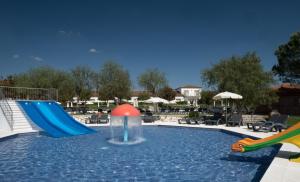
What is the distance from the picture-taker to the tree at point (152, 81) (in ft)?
178

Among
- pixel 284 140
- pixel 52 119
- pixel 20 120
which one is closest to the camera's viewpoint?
pixel 284 140

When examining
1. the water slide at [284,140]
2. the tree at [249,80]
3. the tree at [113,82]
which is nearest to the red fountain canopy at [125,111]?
the water slide at [284,140]

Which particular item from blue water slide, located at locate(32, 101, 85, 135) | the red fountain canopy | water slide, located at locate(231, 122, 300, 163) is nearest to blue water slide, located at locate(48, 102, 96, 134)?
blue water slide, located at locate(32, 101, 85, 135)

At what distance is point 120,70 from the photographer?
46.3 metres

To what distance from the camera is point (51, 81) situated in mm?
45594

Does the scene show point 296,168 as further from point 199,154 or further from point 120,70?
point 120,70

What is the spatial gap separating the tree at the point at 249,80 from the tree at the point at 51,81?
26376 millimetres

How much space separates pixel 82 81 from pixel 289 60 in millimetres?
32119

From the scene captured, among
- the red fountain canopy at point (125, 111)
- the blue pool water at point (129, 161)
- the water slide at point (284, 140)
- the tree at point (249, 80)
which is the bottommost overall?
the blue pool water at point (129, 161)

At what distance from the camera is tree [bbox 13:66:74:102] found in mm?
44750

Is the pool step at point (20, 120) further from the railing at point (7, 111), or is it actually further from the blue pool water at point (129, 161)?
the blue pool water at point (129, 161)

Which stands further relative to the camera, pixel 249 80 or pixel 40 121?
pixel 249 80

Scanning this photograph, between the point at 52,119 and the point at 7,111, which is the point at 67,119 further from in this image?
the point at 7,111

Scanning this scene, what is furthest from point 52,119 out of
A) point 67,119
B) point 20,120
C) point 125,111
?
point 125,111
